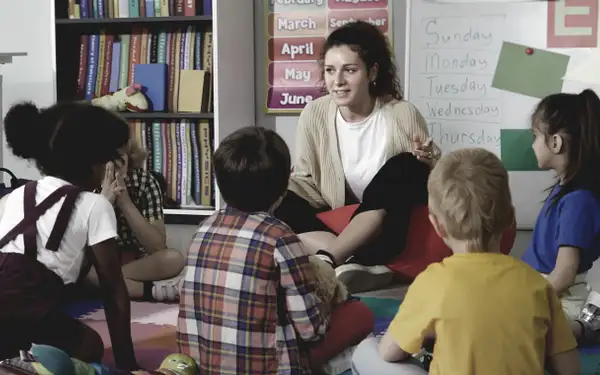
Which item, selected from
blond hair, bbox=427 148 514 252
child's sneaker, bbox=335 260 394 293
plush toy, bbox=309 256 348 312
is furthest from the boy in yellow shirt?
child's sneaker, bbox=335 260 394 293

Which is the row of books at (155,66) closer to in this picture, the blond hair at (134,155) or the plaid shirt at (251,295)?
the blond hair at (134,155)

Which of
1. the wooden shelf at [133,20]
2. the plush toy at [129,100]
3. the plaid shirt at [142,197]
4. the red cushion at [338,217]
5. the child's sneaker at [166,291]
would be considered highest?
the wooden shelf at [133,20]

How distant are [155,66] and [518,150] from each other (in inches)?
59.7

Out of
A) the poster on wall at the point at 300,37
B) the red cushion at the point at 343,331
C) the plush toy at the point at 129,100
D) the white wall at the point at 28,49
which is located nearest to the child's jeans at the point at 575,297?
the red cushion at the point at 343,331

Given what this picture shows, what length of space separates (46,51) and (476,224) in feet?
9.90

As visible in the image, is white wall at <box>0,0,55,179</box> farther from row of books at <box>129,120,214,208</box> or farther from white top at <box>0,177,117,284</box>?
white top at <box>0,177,117,284</box>

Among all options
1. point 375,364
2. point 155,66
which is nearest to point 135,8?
point 155,66

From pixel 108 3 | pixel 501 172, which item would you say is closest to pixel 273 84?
pixel 108 3

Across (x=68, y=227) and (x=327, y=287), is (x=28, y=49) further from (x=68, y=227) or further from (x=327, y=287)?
(x=327, y=287)

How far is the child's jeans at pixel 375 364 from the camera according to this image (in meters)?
1.34

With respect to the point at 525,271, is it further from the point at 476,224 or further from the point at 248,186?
the point at 248,186

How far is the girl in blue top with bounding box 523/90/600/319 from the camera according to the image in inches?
77.7

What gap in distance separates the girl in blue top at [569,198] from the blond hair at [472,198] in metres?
0.79

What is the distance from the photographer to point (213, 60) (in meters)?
3.21
